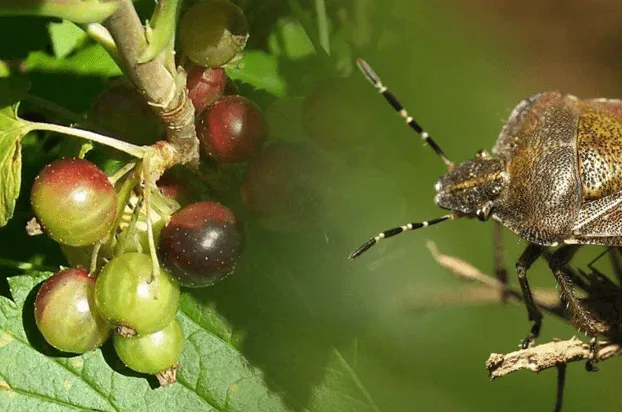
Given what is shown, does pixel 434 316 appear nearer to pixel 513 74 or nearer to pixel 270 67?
pixel 270 67

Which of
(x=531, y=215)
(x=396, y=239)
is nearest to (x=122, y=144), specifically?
(x=396, y=239)

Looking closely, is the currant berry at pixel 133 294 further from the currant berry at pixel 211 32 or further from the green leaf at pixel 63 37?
the green leaf at pixel 63 37

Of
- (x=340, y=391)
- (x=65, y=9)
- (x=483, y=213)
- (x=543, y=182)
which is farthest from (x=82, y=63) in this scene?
(x=543, y=182)

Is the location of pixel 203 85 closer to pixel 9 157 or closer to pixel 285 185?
pixel 285 185

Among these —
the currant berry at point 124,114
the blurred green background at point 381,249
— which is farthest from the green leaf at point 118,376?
the currant berry at point 124,114

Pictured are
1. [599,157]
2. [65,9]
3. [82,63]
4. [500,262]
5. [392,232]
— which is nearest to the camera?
[65,9]

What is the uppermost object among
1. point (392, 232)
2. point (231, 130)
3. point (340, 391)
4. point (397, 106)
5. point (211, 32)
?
point (211, 32)
